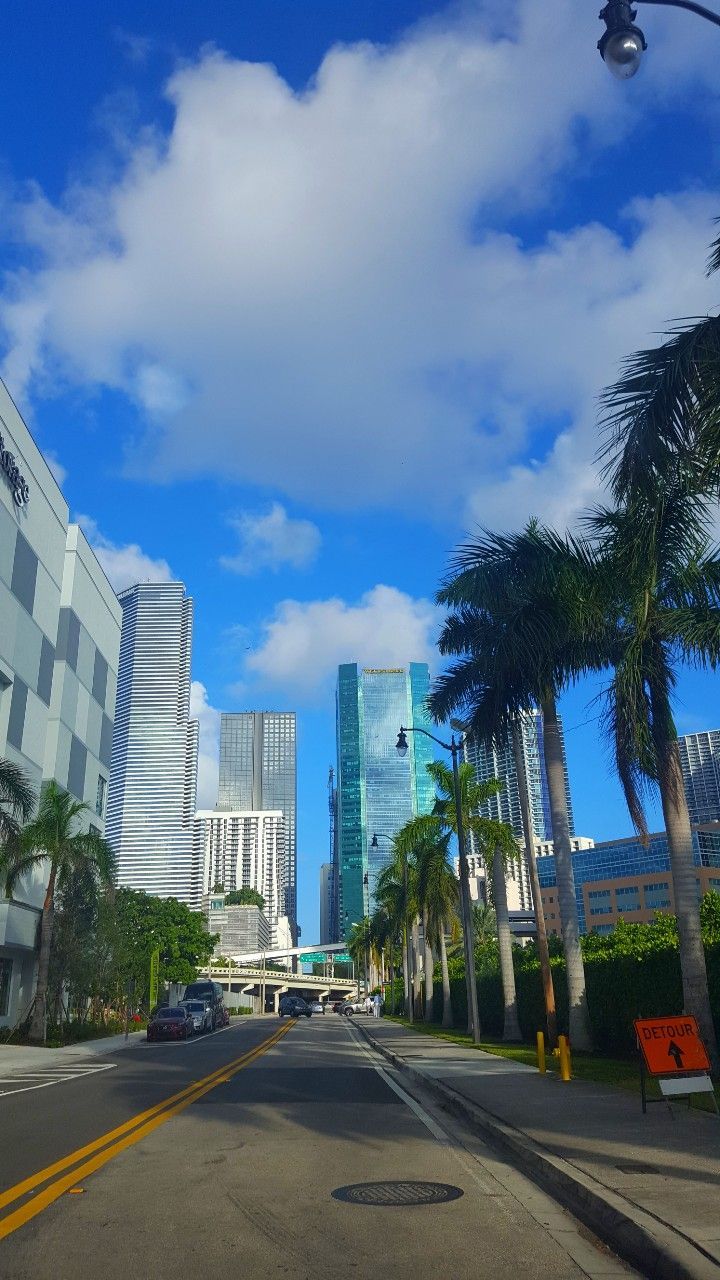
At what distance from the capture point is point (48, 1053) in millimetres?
33594

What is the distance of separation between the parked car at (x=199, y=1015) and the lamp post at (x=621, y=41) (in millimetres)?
43090

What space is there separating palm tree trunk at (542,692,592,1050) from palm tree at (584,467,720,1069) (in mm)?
4496

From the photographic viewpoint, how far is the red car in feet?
134

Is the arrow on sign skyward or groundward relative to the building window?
groundward

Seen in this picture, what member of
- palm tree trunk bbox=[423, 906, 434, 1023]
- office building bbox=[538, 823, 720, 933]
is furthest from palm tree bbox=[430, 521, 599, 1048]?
office building bbox=[538, 823, 720, 933]

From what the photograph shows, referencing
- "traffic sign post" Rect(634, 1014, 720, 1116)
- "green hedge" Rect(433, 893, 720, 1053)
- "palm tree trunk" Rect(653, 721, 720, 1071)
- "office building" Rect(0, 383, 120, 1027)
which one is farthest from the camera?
"office building" Rect(0, 383, 120, 1027)

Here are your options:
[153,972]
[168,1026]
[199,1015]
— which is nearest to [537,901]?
[168,1026]

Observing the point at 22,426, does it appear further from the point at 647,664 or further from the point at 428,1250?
the point at 428,1250

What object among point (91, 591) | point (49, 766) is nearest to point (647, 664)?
point (49, 766)

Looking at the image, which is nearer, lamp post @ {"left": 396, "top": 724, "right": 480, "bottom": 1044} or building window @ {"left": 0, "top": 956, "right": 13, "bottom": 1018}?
lamp post @ {"left": 396, "top": 724, "right": 480, "bottom": 1044}

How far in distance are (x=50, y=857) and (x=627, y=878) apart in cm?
12011

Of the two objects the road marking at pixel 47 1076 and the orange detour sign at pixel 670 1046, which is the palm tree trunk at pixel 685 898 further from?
the road marking at pixel 47 1076

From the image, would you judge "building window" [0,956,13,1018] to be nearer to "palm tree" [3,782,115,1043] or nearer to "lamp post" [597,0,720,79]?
"palm tree" [3,782,115,1043]

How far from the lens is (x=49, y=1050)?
35.5 metres
